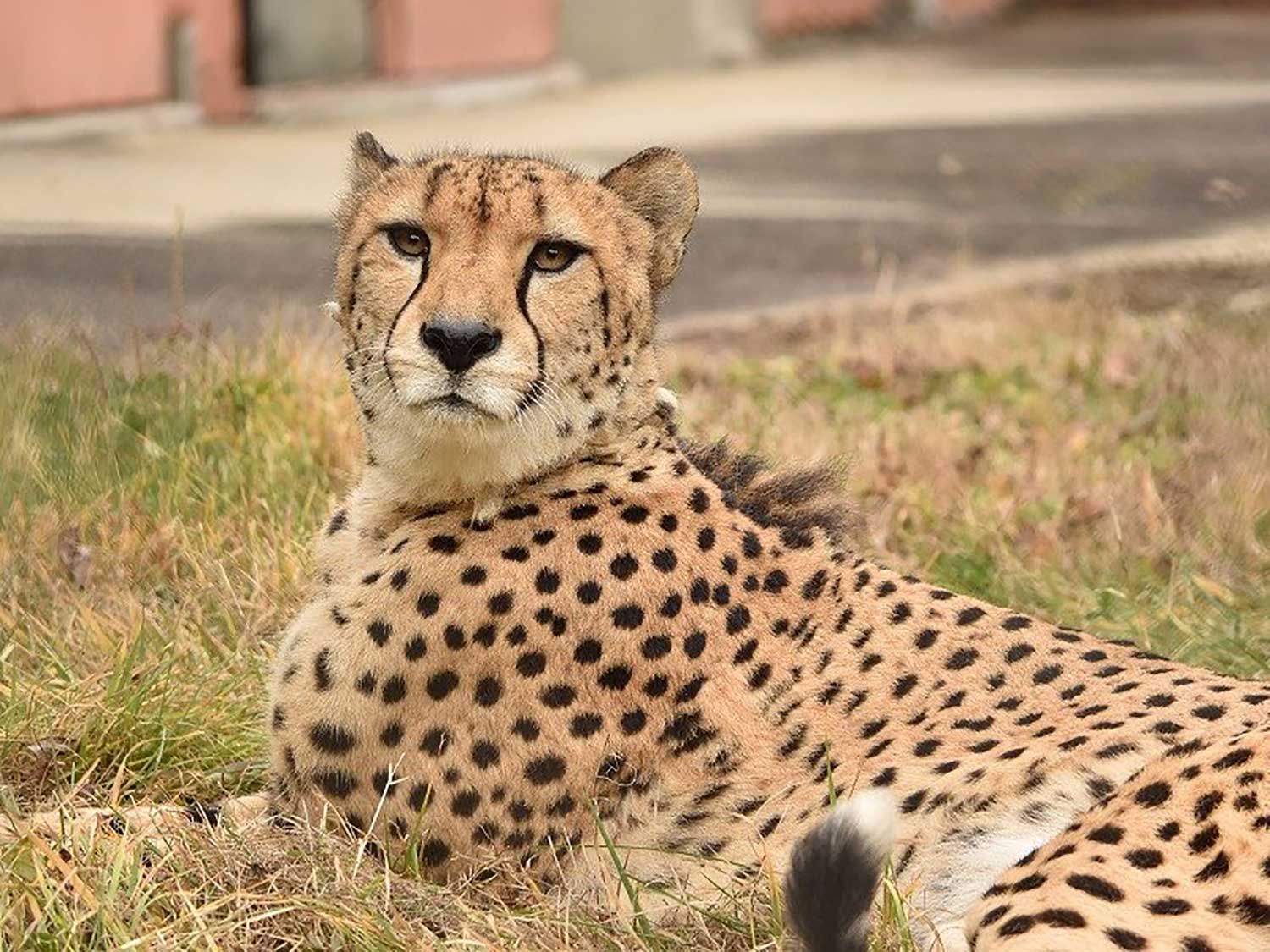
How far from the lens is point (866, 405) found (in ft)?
22.0

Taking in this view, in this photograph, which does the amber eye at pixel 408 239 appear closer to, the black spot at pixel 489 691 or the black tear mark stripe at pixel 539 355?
the black tear mark stripe at pixel 539 355

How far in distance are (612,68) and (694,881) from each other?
12.2 metres

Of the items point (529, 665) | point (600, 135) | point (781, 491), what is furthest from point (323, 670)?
point (600, 135)

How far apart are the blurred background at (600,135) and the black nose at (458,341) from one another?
214cm

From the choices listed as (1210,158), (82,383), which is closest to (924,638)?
(82,383)

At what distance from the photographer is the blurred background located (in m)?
8.63

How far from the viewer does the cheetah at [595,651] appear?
346cm

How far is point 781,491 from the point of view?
3904mm

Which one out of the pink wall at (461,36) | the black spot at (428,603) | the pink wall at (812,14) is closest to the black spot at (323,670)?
the black spot at (428,603)

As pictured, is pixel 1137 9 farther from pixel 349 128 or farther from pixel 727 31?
pixel 349 128

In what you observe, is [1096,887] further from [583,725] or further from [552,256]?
[552,256]

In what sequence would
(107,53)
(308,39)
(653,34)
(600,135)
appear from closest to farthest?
(107,53)
(600,135)
(308,39)
(653,34)

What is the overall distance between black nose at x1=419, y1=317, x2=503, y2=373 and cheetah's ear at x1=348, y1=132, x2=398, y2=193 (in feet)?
1.70

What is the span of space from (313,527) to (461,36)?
9.20 m
